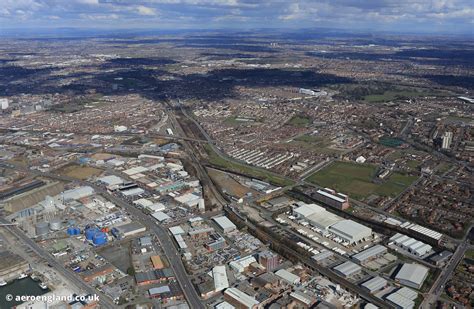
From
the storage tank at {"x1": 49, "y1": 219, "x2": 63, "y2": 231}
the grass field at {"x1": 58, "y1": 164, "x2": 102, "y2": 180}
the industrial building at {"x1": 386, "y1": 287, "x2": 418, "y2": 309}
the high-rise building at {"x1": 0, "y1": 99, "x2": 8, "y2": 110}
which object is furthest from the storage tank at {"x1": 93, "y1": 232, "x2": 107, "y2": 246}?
the high-rise building at {"x1": 0, "y1": 99, "x2": 8, "y2": 110}

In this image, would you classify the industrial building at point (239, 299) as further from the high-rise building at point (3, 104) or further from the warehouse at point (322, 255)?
the high-rise building at point (3, 104)

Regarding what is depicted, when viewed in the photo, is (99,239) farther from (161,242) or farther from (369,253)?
(369,253)

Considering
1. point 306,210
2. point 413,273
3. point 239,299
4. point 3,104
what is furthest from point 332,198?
point 3,104

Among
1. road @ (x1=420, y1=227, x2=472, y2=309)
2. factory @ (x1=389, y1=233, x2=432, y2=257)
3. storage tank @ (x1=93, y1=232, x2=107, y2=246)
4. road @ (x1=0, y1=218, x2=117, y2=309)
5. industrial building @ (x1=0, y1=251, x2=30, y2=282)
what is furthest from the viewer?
storage tank @ (x1=93, y1=232, x2=107, y2=246)

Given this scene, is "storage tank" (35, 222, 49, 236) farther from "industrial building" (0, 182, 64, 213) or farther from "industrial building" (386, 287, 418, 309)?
"industrial building" (386, 287, 418, 309)

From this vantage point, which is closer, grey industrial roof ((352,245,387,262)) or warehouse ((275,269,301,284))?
warehouse ((275,269,301,284))

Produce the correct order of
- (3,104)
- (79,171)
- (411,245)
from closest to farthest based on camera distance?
(411,245) < (79,171) < (3,104)
